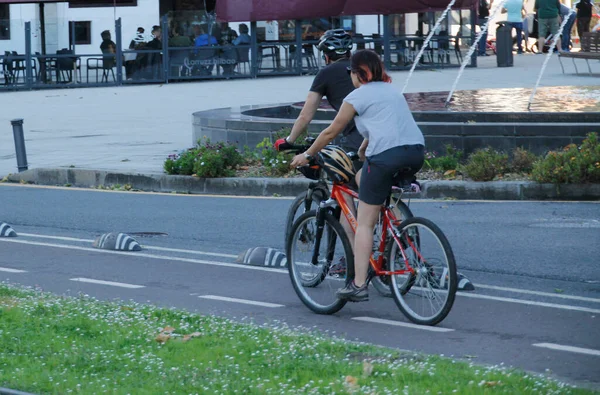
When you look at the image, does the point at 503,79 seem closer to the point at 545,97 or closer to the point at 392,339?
the point at 545,97

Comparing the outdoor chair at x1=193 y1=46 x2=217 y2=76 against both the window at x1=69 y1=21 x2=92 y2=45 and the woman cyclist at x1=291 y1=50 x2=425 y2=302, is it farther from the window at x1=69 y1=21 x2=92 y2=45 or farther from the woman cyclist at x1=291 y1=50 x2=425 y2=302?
the woman cyclist at x1=291 y1=50 x2=425 y2=302

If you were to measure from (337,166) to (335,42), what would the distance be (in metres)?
0.96

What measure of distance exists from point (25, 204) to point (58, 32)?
71.2ft

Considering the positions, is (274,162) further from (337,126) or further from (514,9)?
(514,9)

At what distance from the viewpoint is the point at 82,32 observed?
34781mm

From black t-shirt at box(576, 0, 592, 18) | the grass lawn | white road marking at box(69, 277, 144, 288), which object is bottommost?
white road marking at box(69, 277, 144, 288)

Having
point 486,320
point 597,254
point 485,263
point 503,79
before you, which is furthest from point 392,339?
point 503,79

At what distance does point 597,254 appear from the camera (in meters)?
9.50

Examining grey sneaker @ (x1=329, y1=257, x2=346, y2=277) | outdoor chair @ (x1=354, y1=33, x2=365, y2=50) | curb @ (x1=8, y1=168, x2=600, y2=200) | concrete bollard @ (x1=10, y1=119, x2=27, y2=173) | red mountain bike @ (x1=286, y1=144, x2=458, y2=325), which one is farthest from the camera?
outdoor chair @ (x1=354, y1=33, x2=365, y2=50)

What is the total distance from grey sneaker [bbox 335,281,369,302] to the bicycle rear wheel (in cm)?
18

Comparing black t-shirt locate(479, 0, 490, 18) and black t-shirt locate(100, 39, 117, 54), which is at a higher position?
black t-shirt locate(479, 0, 490, 18)

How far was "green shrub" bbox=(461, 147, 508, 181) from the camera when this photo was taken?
1334 centimetres

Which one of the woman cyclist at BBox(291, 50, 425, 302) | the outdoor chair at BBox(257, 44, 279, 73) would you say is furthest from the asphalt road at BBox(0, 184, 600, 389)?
the outdoor chair at BBox(257, 44, 279, 73)

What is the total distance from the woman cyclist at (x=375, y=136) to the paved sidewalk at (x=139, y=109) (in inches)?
350
